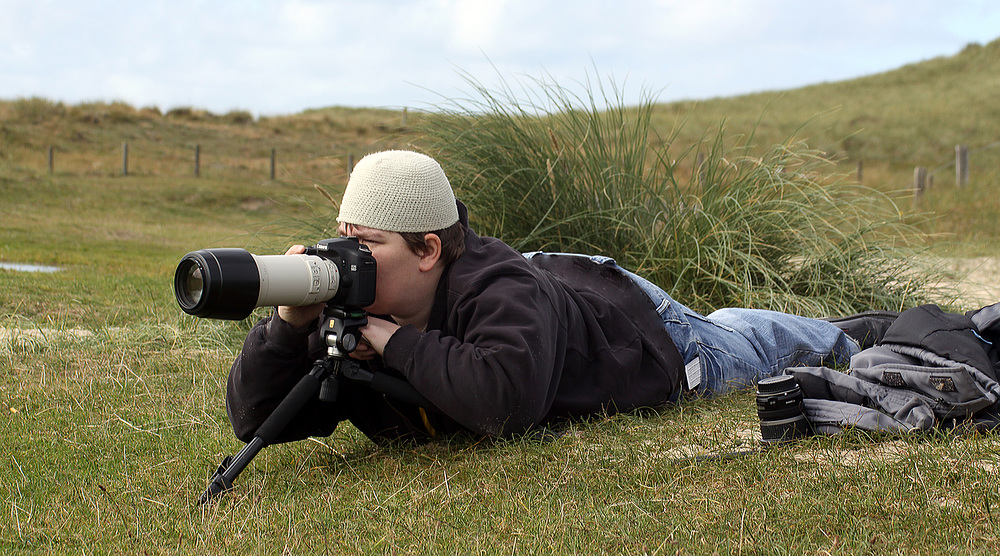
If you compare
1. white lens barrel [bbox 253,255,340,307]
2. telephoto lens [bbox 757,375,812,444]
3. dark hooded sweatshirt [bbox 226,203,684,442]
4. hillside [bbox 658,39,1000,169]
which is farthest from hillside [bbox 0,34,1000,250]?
white lens barrel [bbox 253,255,340,307]

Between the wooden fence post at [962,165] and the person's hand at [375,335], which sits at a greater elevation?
the wooden fence post at [962,165]

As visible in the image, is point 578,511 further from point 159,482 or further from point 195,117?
point 195,117

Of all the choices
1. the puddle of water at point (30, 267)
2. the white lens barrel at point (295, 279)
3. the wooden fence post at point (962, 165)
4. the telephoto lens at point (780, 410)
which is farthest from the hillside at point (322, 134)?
the white lens barrel at point (295, 279)

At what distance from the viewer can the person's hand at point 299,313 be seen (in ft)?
8.34

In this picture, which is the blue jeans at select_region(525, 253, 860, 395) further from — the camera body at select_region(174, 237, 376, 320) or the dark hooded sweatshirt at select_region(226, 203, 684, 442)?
the camera body at select_region(174, 237, 376, 320)

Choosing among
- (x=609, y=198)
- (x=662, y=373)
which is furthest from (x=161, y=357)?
(x=662, y=373)

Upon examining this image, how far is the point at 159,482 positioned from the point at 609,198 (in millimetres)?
3303

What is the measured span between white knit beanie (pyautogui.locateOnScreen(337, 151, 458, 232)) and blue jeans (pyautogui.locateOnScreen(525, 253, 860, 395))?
0.90 meters

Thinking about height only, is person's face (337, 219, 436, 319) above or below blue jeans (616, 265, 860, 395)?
above

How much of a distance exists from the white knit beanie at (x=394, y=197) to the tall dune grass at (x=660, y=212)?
253cm

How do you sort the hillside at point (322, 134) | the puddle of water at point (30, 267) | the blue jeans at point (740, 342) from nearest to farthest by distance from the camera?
the blue jeans at point (740, 342)
the puddle of water at point (30, 267)
the hillside at point (322, 134)

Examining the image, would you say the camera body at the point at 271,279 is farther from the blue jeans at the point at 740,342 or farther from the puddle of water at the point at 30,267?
the puddle of water at the point at 30,267

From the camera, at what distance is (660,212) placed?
5.44m

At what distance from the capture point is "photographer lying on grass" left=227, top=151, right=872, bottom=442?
256 cm
